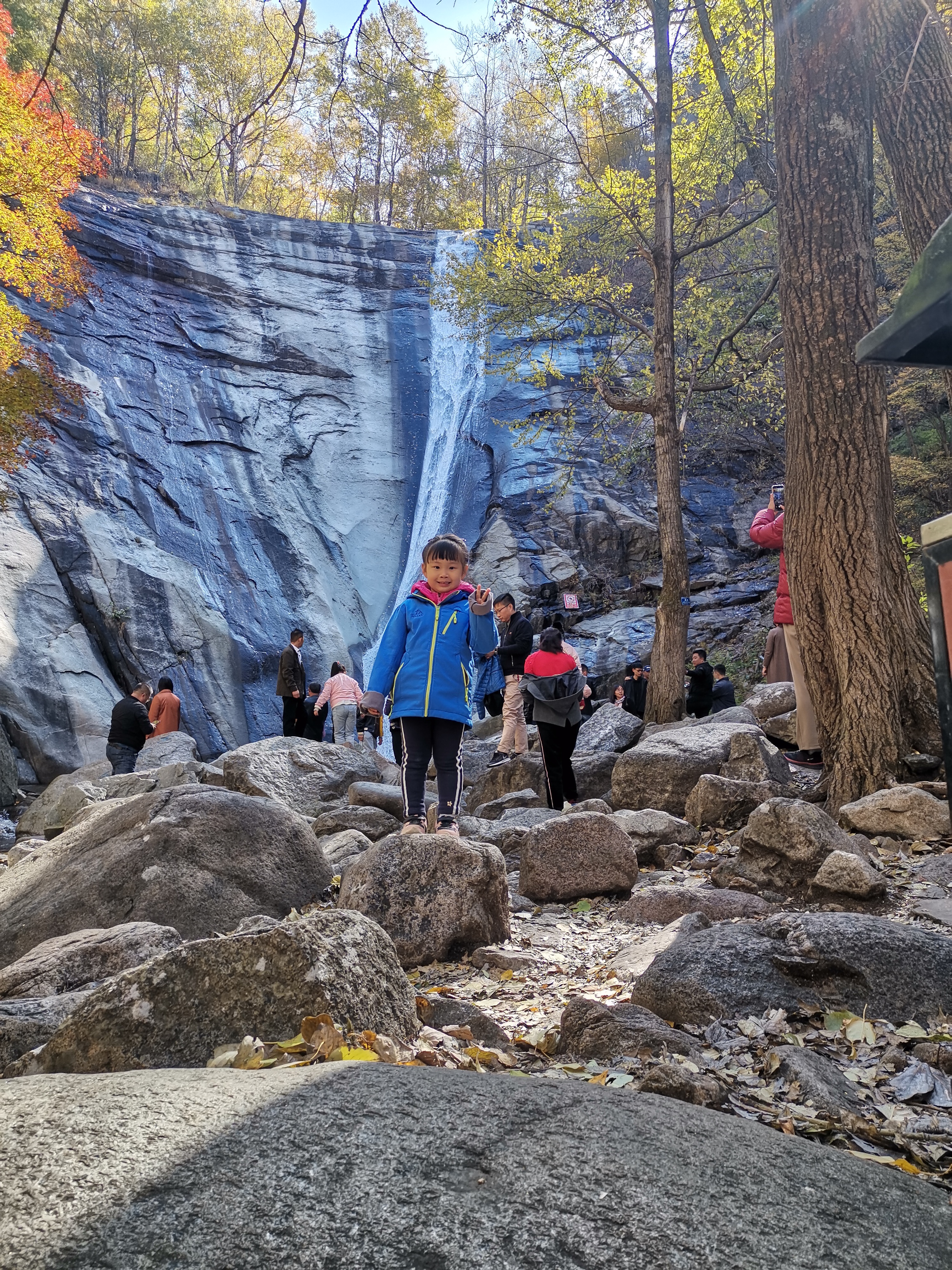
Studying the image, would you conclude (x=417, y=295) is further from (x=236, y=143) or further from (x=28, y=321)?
(x=236, y=143)

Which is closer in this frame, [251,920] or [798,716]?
[251,920]

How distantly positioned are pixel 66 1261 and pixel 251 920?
2788 mm

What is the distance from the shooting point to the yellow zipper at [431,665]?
16.3 feet

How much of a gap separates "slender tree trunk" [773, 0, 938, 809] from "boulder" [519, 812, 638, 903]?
154 centimetres

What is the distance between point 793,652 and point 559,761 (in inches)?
98.4

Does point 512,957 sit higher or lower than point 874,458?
lower

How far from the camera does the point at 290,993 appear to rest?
2.49 m

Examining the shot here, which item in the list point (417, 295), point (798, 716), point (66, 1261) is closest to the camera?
point (66, 1261)

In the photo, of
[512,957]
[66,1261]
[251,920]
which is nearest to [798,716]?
[512,957]

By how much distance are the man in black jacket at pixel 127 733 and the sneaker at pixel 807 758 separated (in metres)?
8.74

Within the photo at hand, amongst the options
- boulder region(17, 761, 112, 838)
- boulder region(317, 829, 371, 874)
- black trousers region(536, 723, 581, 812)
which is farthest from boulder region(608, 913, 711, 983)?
boulder region(17, 761, 112, 838)

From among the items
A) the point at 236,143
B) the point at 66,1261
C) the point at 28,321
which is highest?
the point at 28,321

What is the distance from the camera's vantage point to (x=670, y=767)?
7.05m

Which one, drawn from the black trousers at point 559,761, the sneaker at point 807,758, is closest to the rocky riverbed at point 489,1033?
the sneaker at point 807,758
